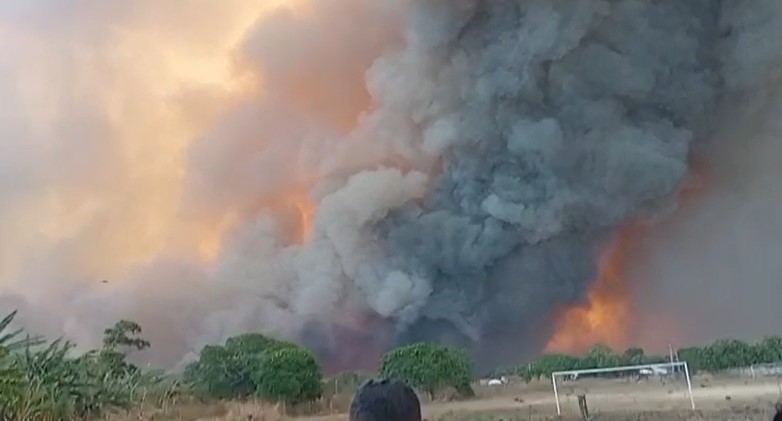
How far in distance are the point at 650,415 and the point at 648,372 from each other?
12470 millimetres

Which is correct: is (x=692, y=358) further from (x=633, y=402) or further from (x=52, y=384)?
(x=52, y=384)

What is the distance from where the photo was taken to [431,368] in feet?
77.1

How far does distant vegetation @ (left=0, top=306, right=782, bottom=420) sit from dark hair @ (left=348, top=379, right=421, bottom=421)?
5.91 metres

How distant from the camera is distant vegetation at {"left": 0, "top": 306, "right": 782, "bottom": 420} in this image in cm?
1077

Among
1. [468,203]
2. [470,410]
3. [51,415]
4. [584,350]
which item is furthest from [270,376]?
[584,350]

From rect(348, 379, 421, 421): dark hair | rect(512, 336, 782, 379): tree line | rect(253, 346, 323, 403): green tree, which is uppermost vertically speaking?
rect(512, 336, 782, 379): tree line

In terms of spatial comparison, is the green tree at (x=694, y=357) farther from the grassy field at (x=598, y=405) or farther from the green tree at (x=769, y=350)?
the grassy field at (x=598, y=405)

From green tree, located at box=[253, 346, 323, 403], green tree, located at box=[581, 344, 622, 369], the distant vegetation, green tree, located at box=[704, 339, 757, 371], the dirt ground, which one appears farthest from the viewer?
green tree, located at box=[581, 344, 622, 369]

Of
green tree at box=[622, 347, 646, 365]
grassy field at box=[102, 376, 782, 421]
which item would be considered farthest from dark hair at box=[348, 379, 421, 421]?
green tree at box=[622, 347, 646, 365]

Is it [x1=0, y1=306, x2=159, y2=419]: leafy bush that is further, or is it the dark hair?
[x1=0, y1=306, x2=159, y2=419]: leafy bush

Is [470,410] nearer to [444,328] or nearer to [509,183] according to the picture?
[509,183]

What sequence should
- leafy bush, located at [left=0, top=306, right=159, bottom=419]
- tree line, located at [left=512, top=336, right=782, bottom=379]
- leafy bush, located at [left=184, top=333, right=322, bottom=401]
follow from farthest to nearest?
tree line, located at [left=512, top=336, right=782, bottom=379] → leafy bush, located at [left=184, top=333, right=322, bottom=401] → leafy bush, located at [left=0, top=306, right=159, bottom=419]

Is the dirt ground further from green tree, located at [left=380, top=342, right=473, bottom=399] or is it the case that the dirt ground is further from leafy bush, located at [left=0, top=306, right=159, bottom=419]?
leafy bush, located at [left=0, top=306, right=159, bottom=419]

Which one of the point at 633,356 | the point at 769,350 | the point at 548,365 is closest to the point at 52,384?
the point at 548,365
